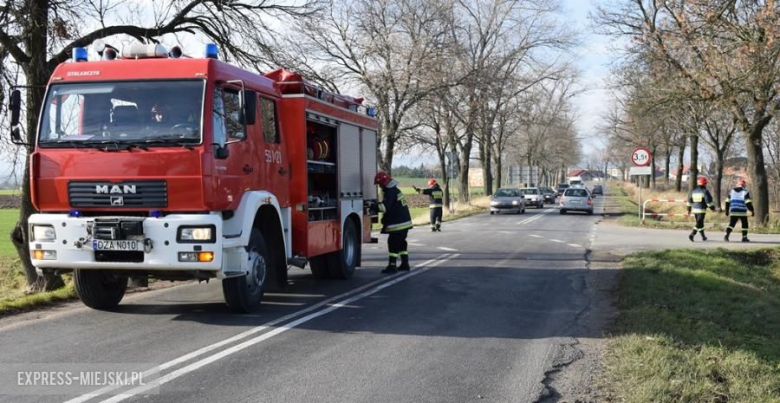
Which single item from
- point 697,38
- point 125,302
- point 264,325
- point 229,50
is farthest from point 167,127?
point 697,38

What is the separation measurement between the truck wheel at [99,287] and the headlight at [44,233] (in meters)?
0.60

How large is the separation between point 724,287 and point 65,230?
9850mm

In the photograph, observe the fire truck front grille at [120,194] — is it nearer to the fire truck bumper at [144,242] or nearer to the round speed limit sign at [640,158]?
the fire truck bumper at [144,242]

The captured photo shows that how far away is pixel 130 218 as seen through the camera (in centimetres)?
736

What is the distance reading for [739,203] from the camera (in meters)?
19.2

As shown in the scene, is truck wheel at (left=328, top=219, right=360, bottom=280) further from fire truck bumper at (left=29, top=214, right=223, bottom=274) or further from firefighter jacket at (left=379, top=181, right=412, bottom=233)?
fire truck bumper at (left=29, top=214, right=223, bottom=274)

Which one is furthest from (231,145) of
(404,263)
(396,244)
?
(404,263)

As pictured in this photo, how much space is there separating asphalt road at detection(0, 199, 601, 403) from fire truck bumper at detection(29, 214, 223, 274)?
2.33 ft

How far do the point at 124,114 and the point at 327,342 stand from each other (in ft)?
11.0

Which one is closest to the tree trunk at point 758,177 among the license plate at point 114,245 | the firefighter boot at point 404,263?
the firefighter boot at point 404,263

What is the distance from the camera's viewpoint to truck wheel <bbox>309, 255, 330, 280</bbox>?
11.6m

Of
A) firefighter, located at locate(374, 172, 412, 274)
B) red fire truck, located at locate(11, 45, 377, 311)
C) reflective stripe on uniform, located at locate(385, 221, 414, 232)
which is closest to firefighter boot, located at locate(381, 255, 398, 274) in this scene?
firefighter, located at locate(374, 172, 412, 274)

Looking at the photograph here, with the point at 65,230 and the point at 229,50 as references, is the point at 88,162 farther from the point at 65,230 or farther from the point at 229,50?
the point at 229,50

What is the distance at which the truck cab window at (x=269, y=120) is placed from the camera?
29.3ft
